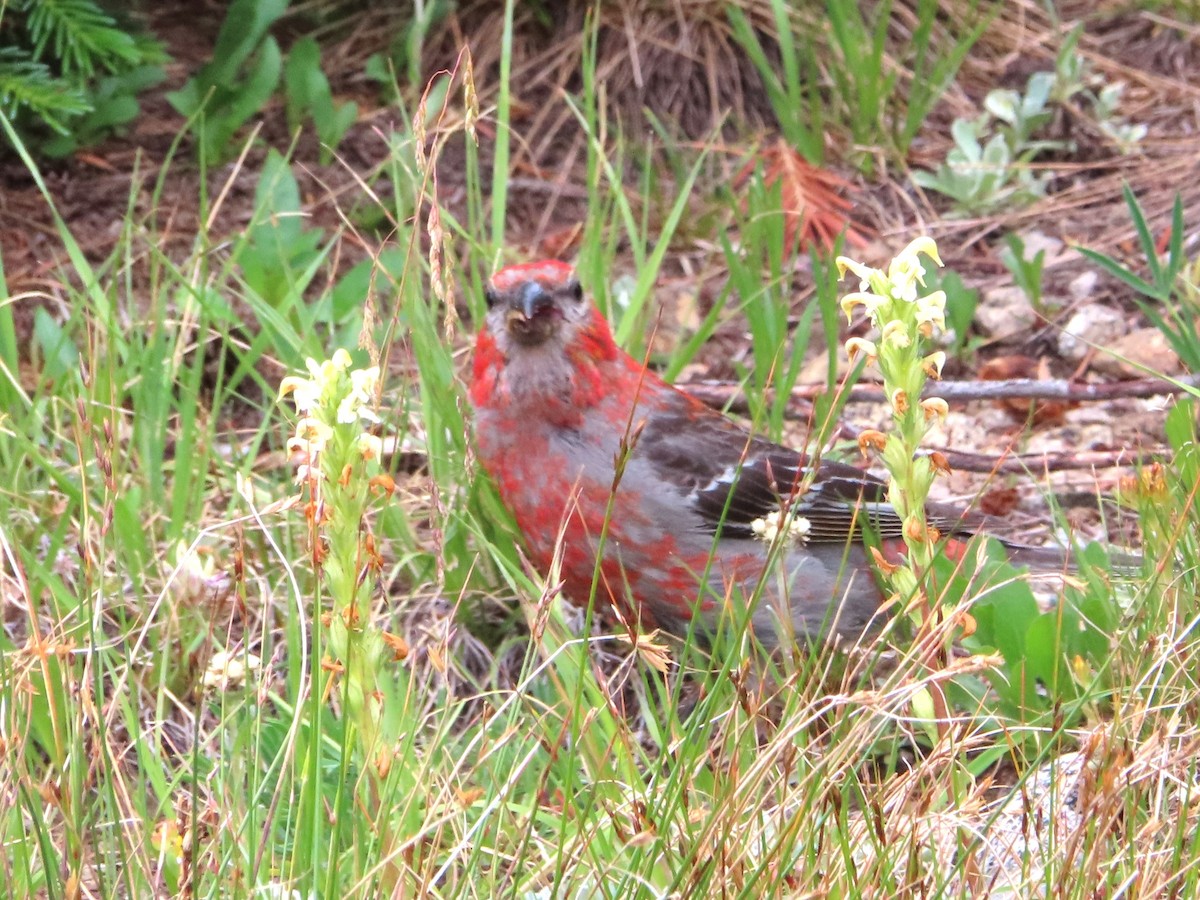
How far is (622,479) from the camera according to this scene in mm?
3533

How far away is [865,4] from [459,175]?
1657 mm

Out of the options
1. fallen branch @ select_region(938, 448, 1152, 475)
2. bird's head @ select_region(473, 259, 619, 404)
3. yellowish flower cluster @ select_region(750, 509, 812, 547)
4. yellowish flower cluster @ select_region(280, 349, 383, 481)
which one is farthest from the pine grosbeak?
yellowish flower cluster @ select_region(280, 349, 383, 481)

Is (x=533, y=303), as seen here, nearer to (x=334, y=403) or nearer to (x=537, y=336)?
(x=537, y=336)

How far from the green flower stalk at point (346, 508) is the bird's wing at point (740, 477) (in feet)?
6.26

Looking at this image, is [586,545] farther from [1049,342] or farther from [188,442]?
[1049,342]

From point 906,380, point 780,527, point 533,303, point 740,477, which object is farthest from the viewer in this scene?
point 740,477

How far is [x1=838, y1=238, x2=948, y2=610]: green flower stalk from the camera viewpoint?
65.9 inches

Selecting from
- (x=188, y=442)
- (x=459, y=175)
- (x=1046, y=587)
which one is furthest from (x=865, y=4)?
(x=188, y=442)

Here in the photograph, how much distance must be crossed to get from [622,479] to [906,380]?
1.87 meters

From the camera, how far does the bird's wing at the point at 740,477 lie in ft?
11.8

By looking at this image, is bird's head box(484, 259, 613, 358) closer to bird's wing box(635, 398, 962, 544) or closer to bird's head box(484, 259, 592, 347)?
bird's head box(484, 259, 592, 347)

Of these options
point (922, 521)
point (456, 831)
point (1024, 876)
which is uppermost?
point (922, 521)

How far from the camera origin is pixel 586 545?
3273mm

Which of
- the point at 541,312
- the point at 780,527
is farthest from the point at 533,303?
the point at 780,527
